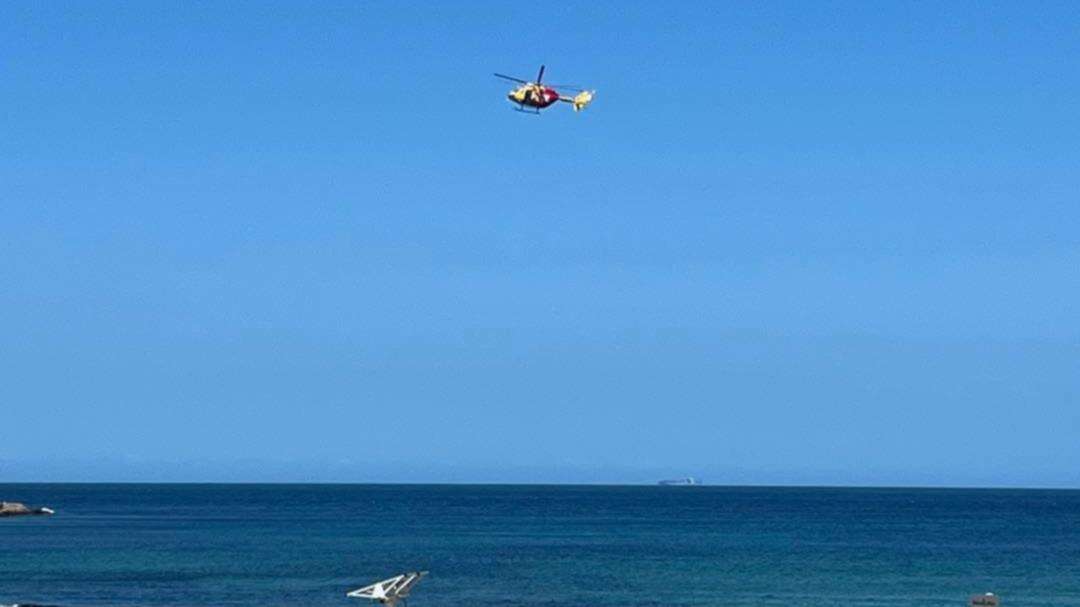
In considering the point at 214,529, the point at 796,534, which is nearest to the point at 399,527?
the point at 214,529

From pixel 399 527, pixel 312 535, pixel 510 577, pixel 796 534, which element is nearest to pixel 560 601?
pixel 510 577

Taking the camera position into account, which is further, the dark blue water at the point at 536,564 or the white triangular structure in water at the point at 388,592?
the dark blue water at the point at 536,564

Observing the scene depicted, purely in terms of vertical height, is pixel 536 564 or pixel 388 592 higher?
pixel 536 564

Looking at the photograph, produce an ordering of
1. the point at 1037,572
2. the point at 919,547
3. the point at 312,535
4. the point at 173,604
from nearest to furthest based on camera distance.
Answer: the point at 173,604
the point at 1037,572
the point at 919,547
the point at 312,535

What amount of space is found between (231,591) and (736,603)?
24.6 m

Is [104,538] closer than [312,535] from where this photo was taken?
Yes

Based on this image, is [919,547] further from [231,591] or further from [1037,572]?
[231,591]

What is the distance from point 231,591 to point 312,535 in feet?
208

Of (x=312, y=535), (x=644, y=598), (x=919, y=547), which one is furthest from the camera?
(x=312, y=535)

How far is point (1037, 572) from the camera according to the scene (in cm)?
10644

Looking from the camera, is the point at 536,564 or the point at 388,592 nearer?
the point at 388,592

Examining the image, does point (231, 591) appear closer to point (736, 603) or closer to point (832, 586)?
point (736, 603)

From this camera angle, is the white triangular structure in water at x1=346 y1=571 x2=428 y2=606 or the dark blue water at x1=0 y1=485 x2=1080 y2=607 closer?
the white triangular structure in water at x1=346 y1=571 x2=428 y2=606

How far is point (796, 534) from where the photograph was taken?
159 meters
